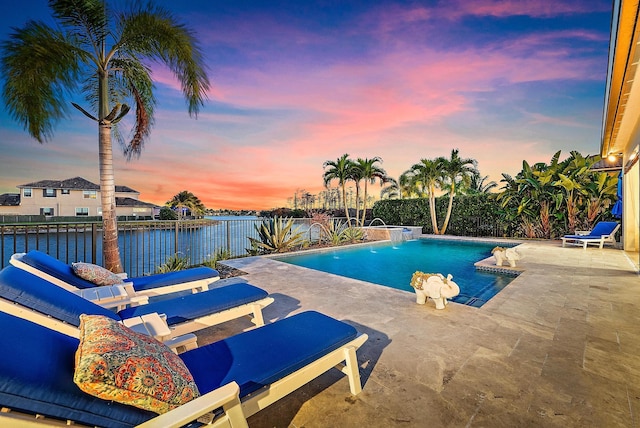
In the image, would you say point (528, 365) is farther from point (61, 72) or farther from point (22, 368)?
point (61, 72)

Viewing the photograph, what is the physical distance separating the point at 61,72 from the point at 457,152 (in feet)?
48.8

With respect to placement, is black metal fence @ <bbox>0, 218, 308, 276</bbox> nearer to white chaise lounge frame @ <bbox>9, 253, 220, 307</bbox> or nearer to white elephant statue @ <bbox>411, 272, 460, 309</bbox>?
white chaise lounge frame @ <bbox>9, 253, 220, 307</bbox>

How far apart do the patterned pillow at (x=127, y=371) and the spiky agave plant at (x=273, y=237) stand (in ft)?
23.9

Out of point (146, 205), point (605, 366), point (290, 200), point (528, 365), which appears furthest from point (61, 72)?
point (146, 205)

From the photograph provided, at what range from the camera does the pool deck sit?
1.81 m

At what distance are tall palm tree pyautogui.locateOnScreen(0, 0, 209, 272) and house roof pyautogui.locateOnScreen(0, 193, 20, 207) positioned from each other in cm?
2342

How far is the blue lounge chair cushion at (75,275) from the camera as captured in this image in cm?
286

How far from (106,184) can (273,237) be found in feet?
14.4

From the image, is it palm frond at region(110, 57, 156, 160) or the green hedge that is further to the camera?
the green hedge

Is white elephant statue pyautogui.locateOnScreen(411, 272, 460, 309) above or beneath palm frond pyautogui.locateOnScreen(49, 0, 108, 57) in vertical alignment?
beneath

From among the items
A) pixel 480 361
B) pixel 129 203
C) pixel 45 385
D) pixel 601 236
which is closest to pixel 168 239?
pixel 45 385

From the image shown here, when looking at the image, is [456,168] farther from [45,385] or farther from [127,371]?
→ [45,385]

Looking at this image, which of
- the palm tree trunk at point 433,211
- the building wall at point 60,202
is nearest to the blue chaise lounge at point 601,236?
the palm tree trunk at point 433,211

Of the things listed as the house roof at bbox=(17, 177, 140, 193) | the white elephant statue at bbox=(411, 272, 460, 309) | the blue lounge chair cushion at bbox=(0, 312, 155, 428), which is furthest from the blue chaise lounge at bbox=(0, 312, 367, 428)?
the house roof at bbox=(17, 177, 140, 193)
